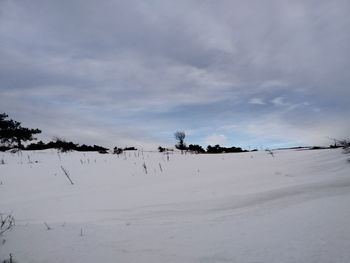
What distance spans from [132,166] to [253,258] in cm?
472

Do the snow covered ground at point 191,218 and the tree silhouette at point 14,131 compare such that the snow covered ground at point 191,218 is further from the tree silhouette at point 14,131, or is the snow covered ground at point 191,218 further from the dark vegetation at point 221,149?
the tree silhouette at point 14,131

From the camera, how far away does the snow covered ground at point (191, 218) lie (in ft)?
5.54

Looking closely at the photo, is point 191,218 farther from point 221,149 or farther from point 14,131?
point 14,131

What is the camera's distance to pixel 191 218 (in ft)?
8.02

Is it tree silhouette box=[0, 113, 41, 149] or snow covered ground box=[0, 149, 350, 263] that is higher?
tree silhouette box=[0, 113, 41, 149]

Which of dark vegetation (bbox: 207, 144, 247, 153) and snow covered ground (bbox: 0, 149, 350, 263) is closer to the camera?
snow covered ground (bbox: 0, 149, 350, 263)

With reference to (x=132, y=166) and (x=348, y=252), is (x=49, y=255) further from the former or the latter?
(x=132, y=166)

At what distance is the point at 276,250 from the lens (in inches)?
63.0

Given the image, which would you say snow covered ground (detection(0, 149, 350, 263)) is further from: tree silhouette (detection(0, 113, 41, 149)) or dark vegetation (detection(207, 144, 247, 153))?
tree silhouette (detection(0, 113, 41, 149))

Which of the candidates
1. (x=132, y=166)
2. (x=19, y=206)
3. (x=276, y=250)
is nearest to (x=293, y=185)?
(x=276, y=250)

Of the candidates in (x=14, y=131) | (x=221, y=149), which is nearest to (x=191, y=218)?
(x=221, y=149)

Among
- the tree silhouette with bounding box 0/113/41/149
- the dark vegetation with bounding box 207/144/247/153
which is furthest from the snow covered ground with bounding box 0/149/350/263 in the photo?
the tree silhouette with bounding box 0/113/41/149

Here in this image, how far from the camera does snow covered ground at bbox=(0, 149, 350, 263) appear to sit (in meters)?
1.69

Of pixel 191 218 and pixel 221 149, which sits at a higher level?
pixel 221 149
